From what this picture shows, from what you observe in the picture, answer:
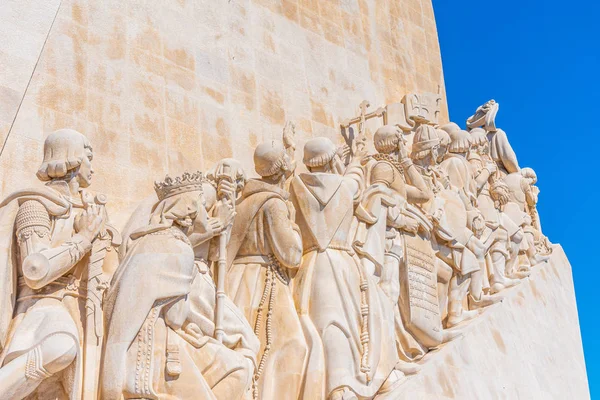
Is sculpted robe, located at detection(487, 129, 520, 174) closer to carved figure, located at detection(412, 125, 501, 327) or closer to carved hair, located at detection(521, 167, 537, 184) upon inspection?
carved hair, located at detection(521, 167, 537, 184)

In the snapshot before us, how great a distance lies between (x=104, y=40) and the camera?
7328mm

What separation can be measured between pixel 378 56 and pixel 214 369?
5347 mm

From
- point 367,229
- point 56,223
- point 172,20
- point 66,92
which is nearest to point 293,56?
point 172,20

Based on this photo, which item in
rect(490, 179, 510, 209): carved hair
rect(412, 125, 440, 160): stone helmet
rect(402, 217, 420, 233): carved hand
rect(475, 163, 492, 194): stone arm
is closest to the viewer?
rect(402, 217, 420, 233): carved hand

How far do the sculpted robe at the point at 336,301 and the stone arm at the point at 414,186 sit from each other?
850 millimetres

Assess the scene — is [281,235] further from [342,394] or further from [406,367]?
[406,367]

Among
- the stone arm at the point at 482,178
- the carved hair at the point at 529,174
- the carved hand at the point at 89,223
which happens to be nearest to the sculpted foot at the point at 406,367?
the carved hand at the point at 89,223

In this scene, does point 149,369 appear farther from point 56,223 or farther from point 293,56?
point 293,56

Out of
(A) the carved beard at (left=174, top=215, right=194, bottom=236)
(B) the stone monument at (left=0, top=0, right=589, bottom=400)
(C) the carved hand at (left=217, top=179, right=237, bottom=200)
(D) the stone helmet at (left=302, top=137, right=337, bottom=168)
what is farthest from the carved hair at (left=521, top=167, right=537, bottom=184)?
(A) the carved beard at (left=174, top=215, right=194, bottom=236)

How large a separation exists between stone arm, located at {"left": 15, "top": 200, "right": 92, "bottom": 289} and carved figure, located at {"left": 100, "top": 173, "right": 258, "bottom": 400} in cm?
34

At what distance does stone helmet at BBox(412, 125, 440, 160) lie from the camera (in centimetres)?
900

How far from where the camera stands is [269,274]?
22.9 feet

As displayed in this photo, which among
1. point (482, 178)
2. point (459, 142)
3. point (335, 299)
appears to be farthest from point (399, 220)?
point (482, 178)

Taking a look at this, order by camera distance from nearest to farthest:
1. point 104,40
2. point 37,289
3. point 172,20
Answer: point 37,289 < point 104,40 < point 172,20
